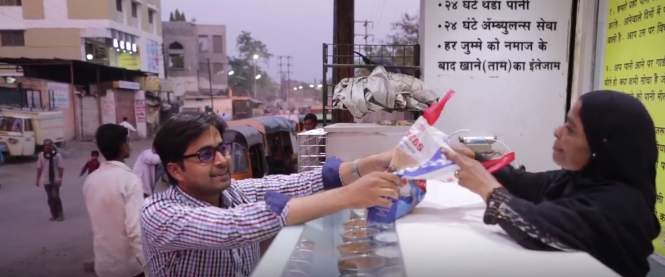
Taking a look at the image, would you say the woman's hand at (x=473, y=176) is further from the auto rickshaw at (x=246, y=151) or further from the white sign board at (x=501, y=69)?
the auto rickshaw at (x=246, y=151)

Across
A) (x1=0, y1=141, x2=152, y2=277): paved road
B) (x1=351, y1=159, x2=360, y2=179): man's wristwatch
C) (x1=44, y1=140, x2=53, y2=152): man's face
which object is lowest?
(x1=0, y1=141, x2=152, y2=277): paved road

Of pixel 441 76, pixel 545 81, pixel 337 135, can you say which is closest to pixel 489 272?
pixel 337 135

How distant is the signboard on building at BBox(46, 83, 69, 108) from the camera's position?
12.1 feet

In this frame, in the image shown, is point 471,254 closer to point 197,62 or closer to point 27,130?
point 27,130

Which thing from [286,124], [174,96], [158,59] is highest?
[158,59]

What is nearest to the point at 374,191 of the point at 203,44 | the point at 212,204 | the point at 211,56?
the point at 212,204

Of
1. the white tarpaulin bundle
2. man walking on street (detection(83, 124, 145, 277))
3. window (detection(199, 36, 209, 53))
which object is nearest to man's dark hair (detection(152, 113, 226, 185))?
the white tarpaulin bundle

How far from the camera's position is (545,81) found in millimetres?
2682

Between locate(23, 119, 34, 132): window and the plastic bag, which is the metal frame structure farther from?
locate(23, 119, 34, 132): window

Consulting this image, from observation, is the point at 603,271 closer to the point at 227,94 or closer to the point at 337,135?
the point at 337,135

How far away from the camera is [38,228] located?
4.16 m

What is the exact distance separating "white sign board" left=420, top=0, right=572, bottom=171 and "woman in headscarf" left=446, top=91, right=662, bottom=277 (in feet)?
6.00

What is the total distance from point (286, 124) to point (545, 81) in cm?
614

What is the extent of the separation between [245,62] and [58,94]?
6.10 meters
